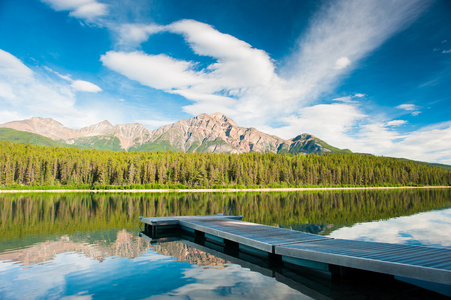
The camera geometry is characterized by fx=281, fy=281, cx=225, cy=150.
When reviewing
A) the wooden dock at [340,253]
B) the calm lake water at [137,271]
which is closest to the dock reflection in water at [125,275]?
the calm lake water at [137,271]

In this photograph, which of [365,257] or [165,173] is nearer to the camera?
[365,257]

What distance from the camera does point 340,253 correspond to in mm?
9914

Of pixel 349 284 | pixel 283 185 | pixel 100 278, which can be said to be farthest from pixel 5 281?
pixel 283 185

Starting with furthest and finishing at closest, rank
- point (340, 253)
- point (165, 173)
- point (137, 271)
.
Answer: point (165, 173) → point (137, 271) → point (340, 253)

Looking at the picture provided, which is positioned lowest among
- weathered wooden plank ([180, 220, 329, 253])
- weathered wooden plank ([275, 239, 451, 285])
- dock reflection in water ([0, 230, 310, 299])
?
dock reflection in water ([0, 230, 310, 299])

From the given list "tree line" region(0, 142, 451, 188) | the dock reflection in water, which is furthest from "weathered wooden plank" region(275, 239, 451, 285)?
"tree line" region(0, 142, 451, 188)

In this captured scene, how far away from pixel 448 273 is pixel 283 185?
107 metres

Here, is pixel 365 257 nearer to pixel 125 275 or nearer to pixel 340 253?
pixel 340 253

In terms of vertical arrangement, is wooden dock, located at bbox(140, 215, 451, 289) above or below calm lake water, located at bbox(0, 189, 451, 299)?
above

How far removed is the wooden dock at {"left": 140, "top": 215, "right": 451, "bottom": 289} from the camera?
7.81 metres

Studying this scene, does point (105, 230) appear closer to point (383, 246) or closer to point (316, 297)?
point (316, 297)

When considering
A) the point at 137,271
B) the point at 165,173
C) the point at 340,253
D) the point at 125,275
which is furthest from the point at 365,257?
the point at 165,173

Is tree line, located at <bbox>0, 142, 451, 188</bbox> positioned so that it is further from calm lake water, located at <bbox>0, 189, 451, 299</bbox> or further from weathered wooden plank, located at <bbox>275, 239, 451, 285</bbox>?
weathered wooden plank, located at <bbox>275, 239, 451, 285</bbox>

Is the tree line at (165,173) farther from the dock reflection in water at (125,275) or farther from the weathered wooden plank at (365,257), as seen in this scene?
the weathered wooden plank at (365,257)
